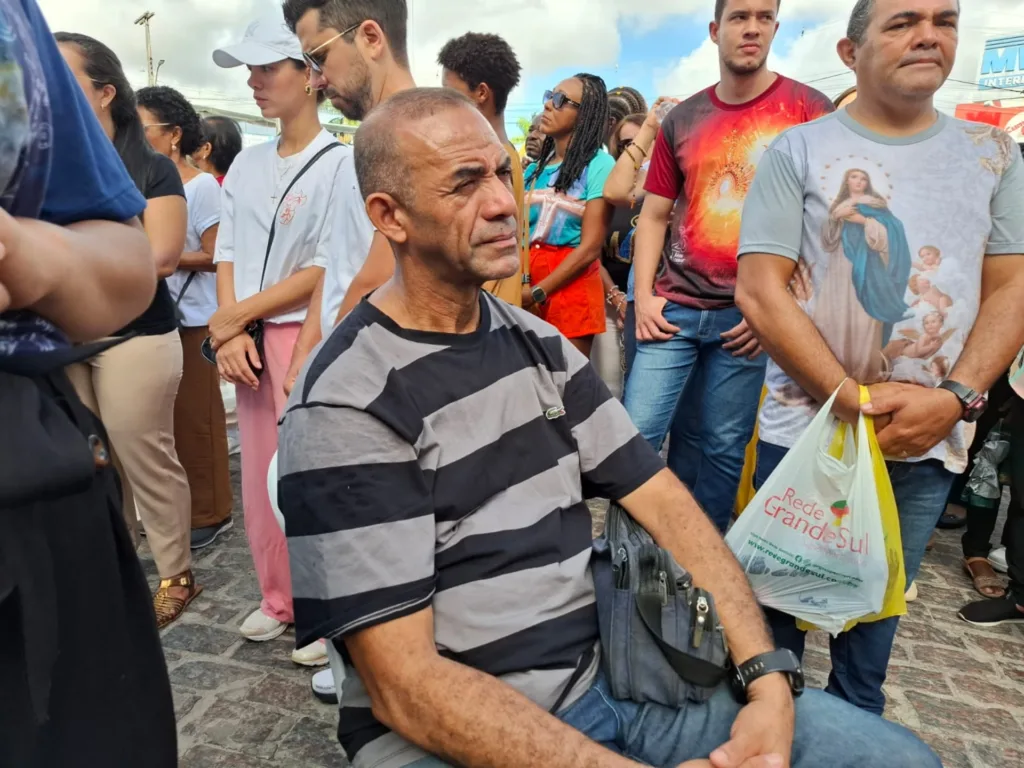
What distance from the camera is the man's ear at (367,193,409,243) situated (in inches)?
65.9

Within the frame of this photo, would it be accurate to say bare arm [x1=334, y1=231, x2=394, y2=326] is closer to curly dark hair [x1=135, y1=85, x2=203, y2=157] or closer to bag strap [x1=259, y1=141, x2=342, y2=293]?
bag strap [x1=259, y1=141, x2=342, y2=293]

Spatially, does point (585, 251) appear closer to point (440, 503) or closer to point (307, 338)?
point (307, 338)

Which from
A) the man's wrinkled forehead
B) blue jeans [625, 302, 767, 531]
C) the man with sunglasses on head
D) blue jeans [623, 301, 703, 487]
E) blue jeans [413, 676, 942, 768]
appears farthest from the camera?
blue jeans [623, 301, 703, 487]

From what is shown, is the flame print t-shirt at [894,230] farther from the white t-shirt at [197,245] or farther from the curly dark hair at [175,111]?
the curly dark hair at [175,111]

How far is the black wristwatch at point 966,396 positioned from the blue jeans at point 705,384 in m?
1.06

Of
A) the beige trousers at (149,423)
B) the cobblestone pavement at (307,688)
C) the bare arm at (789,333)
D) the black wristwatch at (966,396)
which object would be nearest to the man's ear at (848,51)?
the bare arm at (789,333)

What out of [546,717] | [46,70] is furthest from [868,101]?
[46,70]

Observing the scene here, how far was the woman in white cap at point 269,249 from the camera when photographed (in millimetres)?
2650

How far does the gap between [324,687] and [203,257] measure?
239 cm

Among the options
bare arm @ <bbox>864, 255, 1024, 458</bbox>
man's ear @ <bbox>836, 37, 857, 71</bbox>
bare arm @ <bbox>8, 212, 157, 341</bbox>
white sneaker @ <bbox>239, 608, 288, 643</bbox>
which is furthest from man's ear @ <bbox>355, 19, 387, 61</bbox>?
white sneaker @ <bbox>239, 608, 288, 643</bbox>

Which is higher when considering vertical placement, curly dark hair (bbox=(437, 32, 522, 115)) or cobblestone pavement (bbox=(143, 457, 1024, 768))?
curly dark hair (bbox=(437, 32, 522, 115))

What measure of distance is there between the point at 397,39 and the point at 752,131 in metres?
1.41

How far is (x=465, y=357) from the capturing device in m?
1.61

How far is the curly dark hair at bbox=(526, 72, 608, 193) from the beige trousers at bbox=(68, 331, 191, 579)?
224 centimetres
